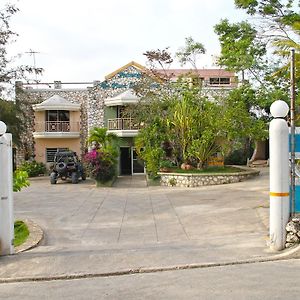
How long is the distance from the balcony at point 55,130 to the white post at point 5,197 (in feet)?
80.7

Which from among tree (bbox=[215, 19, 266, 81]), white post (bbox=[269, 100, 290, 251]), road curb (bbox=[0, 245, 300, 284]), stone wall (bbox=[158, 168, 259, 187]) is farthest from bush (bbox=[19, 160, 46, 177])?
white post (bbox=[269, 100, 290, 251])

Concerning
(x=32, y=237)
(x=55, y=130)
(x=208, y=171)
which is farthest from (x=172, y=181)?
(x=55, y=130)

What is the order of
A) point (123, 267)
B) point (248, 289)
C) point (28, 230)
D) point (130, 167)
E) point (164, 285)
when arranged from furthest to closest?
point (130, 167), point (28, 230), point (123, 267), point (164, 285), point (248, 289)

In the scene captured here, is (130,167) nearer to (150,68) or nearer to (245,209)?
(150,68)

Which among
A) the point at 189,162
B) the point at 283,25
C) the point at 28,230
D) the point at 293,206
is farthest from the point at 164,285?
the point at 189,162

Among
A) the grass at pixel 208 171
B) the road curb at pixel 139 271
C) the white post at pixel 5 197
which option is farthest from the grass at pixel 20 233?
the grass at pixel 208 171

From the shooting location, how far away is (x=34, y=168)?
3117 cm

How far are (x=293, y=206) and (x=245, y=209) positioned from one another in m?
4.54

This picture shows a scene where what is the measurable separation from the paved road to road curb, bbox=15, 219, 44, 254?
6.92ft

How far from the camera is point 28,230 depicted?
34.0ft

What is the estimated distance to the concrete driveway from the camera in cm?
714

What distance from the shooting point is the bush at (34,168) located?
30841mm

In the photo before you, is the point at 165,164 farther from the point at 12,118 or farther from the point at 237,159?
the point at 237,159

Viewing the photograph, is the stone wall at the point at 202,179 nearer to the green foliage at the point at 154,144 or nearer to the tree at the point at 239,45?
the green foliage at the point at 154,144
